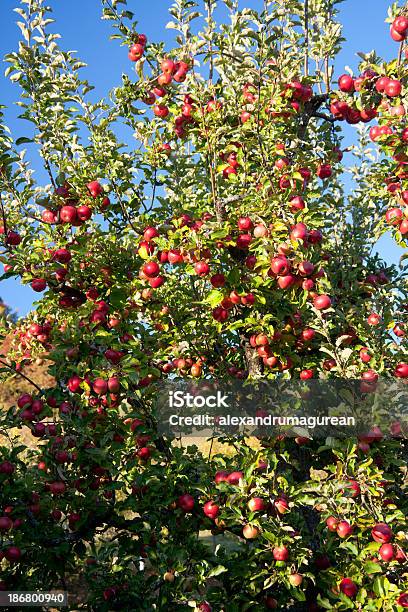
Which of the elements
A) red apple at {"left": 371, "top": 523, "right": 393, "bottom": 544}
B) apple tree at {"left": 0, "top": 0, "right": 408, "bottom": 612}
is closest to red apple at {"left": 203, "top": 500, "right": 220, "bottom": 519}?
apple tree at {"left": 0, "top": 0, "right": 408, "bottom": 612}

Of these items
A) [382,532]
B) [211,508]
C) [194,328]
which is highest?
[194,328]

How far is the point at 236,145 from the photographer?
4.93 meters

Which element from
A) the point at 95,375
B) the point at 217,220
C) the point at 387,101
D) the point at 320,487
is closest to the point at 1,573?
the point at 95,375

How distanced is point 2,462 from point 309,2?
514 centimetres

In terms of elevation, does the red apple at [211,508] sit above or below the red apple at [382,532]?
above

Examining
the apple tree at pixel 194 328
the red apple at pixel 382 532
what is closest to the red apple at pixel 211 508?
the apple tree at pixel 194 328

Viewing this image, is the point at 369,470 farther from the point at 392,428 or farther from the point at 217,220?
the point at 217,220

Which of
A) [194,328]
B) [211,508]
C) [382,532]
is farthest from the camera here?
[194,328]

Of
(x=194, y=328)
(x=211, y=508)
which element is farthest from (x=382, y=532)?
(x=194, y=328)

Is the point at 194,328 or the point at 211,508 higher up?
the point at 194,328

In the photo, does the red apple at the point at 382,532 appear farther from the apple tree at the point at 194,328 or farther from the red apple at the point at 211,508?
the red apple at the point at 211,508

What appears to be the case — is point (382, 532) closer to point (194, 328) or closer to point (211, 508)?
point (211, 508)

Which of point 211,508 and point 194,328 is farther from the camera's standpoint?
point 194,328

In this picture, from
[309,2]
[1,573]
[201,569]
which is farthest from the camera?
[309,2]
